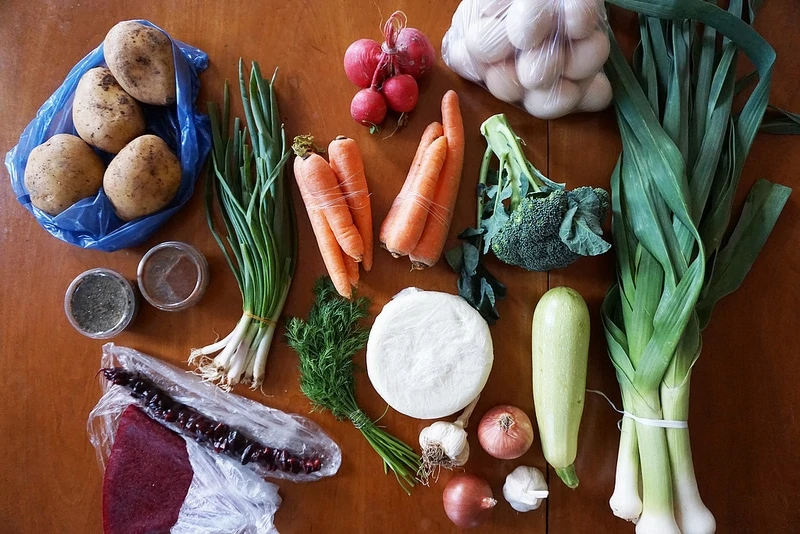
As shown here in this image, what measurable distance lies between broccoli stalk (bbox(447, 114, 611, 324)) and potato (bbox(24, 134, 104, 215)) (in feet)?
2.61

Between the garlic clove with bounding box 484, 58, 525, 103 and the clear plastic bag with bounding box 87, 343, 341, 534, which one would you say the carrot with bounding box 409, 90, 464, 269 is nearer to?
the garlic clove with bounding box 484, 58, 525, 103

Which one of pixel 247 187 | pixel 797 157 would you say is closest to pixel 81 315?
pixel 247 187

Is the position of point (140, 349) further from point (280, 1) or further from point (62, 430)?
point (280, 1)

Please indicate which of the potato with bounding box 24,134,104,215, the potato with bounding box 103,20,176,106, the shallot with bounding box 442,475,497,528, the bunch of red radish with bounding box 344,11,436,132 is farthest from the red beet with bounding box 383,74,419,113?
the shallot with bounding box 442,475,497,528

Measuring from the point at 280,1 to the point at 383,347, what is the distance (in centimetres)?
86

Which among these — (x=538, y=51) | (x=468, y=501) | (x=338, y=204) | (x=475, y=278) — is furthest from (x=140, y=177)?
(x=468, y=501)

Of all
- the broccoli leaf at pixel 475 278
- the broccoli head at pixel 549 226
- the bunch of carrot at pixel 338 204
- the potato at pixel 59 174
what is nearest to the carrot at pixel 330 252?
the bunch of carrot at pixel 338 204

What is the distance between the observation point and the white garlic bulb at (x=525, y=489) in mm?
1009

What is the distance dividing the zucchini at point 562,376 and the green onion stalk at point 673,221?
96mm

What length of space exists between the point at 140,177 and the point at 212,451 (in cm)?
60

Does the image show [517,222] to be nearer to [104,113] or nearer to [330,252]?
[330,252]

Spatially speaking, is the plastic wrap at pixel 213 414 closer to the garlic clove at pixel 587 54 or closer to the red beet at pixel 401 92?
the red beet at pixel 401 92

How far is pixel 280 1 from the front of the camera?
1181 mm

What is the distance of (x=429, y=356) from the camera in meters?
1.03
